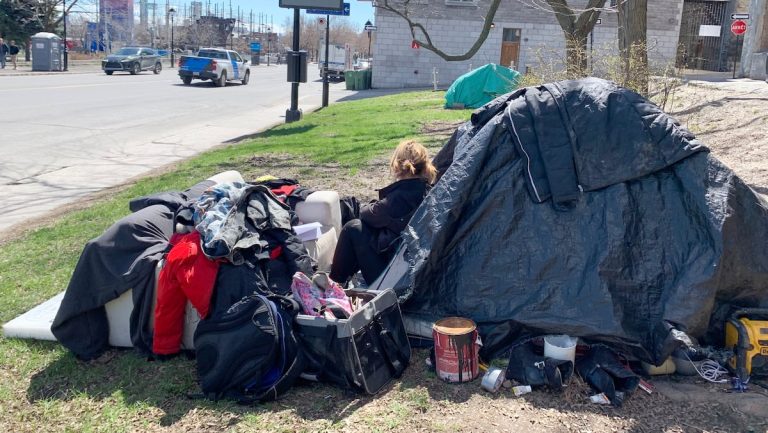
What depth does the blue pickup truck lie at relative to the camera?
98.0 feet

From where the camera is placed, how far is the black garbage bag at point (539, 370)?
11.9ft

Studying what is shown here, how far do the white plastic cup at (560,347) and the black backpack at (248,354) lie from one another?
4.48 ft

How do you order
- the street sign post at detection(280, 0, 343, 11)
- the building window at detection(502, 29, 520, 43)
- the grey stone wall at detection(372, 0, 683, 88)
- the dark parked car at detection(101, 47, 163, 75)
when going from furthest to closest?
the dark parked car at detection(101, 47, 163, 75) → the building window at detection(502, 29, 520, 43) → the grey stone wall at detection(372, 0, 683, 88) → the street sign post at detection(280, 0, 343, 11)

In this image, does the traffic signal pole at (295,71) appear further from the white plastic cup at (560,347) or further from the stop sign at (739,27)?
the stop sign at (739,27)

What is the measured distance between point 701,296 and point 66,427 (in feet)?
11.3

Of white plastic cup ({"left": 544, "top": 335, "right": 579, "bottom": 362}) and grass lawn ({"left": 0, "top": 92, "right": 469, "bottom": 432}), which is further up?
white plastic cup ({"left": 544, "top": 335, "right": 579, "bottom": 362})

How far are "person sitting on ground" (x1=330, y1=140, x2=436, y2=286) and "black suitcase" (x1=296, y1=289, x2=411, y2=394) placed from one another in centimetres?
82

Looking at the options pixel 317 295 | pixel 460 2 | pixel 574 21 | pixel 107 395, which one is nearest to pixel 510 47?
pixel 460 2

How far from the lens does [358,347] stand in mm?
3625

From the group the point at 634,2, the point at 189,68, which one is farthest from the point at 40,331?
the point at 189,68

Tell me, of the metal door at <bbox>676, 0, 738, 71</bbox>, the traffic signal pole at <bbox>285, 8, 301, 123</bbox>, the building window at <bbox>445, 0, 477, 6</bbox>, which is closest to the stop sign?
the metal door at <bbox>676, 0, 738, 71</bbox>

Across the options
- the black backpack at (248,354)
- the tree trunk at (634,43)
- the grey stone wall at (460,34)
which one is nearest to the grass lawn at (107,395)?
the black backpack at (248,354)

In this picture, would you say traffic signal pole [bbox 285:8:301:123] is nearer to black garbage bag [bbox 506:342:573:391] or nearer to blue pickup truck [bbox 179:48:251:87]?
black garbage bag [bbox 506:342:573:391]

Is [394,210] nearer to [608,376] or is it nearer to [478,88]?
[608,376]
